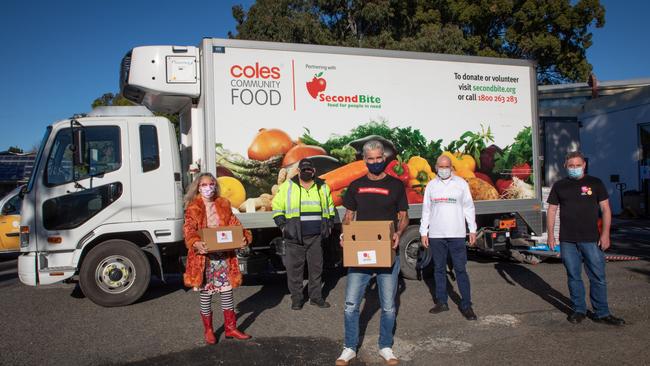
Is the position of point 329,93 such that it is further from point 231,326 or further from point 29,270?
Result: point 29,270

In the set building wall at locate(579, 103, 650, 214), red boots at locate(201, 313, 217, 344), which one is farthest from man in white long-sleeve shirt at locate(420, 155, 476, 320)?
building wall at locate(579, 103, 650, 214)

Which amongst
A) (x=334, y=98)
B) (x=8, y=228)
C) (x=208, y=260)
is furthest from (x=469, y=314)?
(x=8, y=228)

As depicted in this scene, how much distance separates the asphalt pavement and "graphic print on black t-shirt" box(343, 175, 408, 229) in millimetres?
1288

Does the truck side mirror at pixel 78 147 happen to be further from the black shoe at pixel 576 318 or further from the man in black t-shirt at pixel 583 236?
the black shoe at pixel 576 318

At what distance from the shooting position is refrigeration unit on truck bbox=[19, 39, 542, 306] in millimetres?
6777

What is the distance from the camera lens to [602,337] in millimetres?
5316

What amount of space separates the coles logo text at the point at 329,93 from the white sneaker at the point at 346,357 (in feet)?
12.5

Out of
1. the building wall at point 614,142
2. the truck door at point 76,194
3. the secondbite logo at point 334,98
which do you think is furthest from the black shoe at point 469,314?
the building wall at point 614,142

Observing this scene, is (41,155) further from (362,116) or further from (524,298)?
(524,298)

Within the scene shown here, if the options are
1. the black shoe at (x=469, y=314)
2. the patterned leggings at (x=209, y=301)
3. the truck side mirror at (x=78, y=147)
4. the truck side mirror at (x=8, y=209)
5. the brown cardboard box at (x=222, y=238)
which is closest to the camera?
the brown cardboard box at (x=222, y=238)

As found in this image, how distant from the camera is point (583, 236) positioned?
18.9 ft

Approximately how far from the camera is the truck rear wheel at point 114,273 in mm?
6797

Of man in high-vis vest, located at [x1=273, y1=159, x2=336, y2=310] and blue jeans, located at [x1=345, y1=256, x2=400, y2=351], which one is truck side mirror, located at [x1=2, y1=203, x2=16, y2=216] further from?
blue jeans, located at [x1=345, y1=256, x2=400, y2=351]

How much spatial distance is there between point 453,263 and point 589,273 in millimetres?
1435
